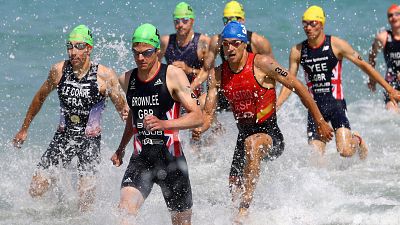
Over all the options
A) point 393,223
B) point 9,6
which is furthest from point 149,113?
point 9,6

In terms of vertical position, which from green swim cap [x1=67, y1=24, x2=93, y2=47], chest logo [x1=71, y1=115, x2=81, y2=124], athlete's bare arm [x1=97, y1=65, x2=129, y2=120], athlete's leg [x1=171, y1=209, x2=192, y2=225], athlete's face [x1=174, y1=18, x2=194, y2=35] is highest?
athlete's face [x1=174, y1=18, x2=194, y2=35]

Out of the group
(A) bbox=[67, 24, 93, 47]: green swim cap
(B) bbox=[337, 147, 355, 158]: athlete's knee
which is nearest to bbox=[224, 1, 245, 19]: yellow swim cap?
(B) bbox=[337, 147, 355, 158]: athlete's knee

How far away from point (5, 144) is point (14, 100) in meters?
3.13

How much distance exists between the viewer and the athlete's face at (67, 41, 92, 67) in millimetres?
8711

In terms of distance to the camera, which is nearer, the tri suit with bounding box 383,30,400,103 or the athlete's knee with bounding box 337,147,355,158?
the athlete's knee with bounding box 337,147,355,158

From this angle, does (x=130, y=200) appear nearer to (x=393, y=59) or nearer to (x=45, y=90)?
(x=45, y=90)

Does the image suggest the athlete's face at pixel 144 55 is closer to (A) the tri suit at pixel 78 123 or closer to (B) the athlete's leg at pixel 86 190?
(A) the tri suit at pixel 78 123

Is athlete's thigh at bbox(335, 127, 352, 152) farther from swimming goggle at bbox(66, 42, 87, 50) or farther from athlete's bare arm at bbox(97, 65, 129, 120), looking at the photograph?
swimming goggle at bbox(66, 42, 87, 50)

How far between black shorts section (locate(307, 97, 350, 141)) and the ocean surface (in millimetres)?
306

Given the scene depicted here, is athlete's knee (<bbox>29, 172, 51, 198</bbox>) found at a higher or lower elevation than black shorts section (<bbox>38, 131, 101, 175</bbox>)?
lower

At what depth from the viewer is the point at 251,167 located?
27.5ft

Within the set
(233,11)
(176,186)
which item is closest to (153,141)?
(176,186)

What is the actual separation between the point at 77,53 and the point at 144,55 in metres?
1.72

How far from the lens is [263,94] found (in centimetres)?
860
